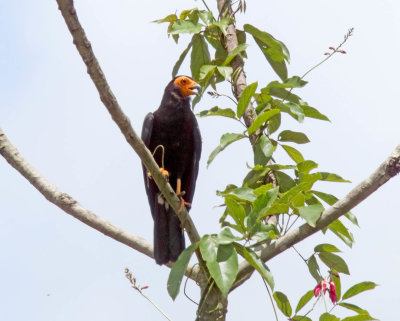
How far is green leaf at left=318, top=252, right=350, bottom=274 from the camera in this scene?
320 centimetres

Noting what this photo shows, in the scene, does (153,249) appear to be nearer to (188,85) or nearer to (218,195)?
(218,195)

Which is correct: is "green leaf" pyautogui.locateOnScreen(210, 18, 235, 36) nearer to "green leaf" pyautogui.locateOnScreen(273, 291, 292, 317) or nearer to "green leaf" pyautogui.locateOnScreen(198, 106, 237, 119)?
"green leaf" pyautogui.locateOnScreen(198, 106, 237, 119)

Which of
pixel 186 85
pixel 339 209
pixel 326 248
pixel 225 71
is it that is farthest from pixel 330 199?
pixel 186 85

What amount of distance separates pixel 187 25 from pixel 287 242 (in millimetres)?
1575

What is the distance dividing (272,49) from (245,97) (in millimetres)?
763

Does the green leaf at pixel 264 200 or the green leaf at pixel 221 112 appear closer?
the green leaf at pixel 264 200

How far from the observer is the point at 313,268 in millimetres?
3197

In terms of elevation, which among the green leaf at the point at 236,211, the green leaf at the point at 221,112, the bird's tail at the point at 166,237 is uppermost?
the green leaf at the point at 221,112

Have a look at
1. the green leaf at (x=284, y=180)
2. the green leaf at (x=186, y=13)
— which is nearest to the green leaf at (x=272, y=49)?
the green leaf at (x=186, y=13)

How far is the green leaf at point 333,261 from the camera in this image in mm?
3195

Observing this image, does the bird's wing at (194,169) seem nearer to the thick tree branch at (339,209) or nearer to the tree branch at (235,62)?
Result: the tree branch at (235,62)

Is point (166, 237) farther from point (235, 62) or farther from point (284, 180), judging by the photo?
point (235, 62)

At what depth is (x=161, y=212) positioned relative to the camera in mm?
4391

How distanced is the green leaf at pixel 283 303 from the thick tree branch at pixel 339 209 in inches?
7.1
